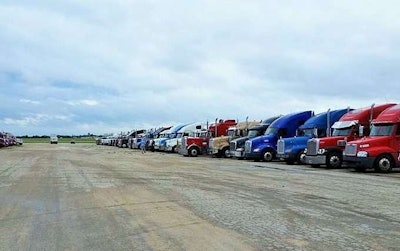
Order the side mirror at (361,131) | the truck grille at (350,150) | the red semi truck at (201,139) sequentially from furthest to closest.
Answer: the red semi truck at (201,139)
the side mirror at (361,131)
the truck grille at (350,150)

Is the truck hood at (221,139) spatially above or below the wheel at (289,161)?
above

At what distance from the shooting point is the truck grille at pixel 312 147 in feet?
88.1

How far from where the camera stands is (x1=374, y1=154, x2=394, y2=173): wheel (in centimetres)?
2314

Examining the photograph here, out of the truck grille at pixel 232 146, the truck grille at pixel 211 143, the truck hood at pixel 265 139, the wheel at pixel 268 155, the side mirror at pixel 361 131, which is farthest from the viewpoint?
the truck grille at pixel 211 143

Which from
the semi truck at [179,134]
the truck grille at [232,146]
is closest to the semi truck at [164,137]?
the semi truck at [179,134]

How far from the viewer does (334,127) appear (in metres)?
27.6

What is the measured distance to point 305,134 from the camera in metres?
30.8

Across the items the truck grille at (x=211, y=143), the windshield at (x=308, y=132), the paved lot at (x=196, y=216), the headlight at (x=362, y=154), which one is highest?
the windshield at (x=308, y=132)

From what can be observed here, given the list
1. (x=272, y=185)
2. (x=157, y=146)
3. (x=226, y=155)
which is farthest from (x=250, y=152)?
(x=157, y=146)

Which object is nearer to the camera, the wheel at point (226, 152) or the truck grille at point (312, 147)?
the truck grille at point (312, 147)

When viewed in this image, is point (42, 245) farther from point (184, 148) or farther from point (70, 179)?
point (184, 148)

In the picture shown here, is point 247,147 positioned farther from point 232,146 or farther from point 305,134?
point 305,134

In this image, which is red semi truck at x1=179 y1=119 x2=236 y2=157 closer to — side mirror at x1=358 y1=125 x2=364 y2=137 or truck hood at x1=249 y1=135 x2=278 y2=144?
truck hood at x1=249 y1=135 x2=278 y2=144

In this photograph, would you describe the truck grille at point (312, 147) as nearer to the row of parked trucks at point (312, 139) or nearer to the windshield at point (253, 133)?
the row of parked trucks at point (312, 139)
